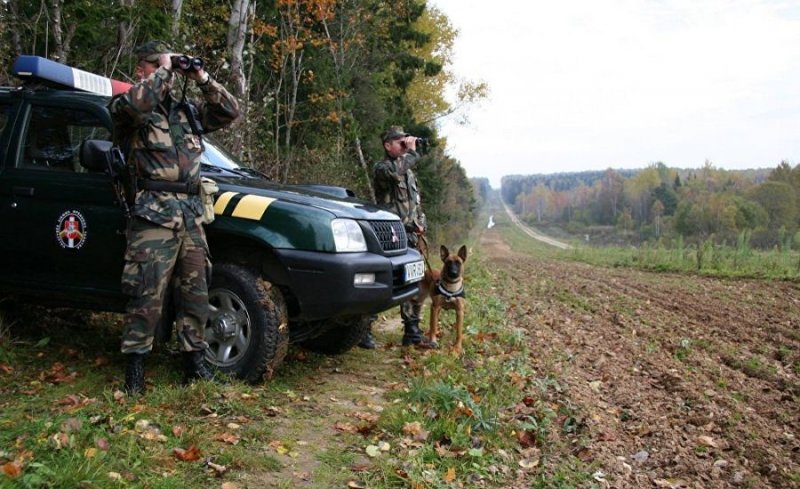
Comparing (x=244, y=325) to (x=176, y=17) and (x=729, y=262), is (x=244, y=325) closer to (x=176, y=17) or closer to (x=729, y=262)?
(x=176, y=17)

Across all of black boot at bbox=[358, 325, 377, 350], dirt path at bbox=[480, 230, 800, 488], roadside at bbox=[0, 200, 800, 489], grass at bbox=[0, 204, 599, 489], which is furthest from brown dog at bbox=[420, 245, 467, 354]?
dirt path at bbox=[480, 230, 800, 488]

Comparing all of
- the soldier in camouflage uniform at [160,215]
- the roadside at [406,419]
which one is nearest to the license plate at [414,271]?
the roadside at [406,419]

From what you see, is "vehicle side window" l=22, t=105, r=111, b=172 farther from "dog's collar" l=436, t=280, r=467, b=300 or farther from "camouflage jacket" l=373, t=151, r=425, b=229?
"dog's collar" l=436, t=280, r=467, b=300

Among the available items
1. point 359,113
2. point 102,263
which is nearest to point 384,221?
point 102,263

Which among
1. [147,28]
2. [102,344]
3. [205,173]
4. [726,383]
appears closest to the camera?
[205,173]

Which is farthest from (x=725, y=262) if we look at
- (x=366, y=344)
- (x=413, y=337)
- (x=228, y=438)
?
(x=228, y=438)

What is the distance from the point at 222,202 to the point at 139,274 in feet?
2.62

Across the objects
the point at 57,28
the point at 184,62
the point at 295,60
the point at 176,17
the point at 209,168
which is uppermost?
the point at 295,60

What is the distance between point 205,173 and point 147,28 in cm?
480

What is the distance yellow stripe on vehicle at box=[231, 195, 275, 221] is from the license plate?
1209 millimetres

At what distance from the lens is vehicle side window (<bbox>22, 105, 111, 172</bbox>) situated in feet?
15.4

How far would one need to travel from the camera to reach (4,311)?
17.6ft

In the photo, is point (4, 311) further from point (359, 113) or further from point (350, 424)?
point (359, 113)

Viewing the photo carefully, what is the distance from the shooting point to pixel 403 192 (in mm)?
6492
